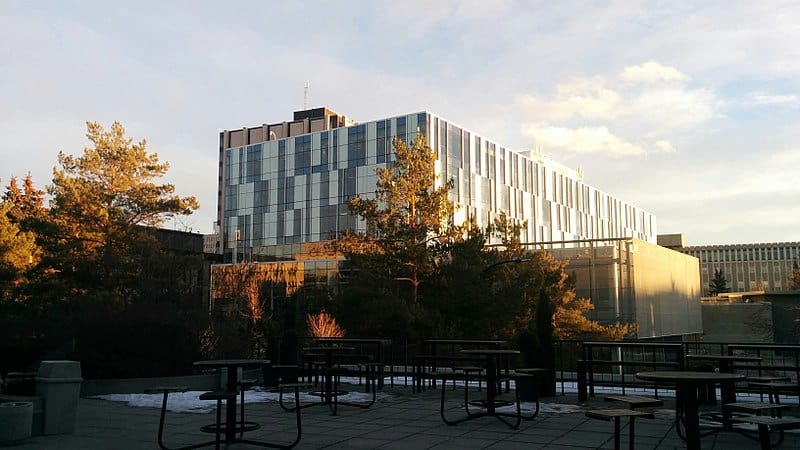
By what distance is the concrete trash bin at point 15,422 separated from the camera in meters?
8.23

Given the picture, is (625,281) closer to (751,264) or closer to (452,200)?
(452,200)

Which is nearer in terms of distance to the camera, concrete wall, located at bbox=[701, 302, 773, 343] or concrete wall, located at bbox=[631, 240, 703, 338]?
concrete wall, located at bbox=[631, 240, 703, 338]

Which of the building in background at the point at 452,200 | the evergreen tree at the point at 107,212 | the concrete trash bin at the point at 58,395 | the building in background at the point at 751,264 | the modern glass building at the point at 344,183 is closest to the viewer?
the concrete trash bin at the point at 58,395

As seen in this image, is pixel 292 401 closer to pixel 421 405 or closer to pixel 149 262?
pixel 421 405

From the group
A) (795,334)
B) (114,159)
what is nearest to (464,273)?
(114,159)

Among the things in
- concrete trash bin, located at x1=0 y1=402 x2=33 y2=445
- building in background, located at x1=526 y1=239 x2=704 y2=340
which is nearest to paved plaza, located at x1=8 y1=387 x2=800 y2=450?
concrete trash bin, located at x1=0 y1=402 x2=33 y2=445

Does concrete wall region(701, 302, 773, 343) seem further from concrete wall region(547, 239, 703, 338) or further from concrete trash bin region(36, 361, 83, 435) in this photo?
concrete trash bin region(36, 361, 83, 435)

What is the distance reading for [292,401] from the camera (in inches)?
508

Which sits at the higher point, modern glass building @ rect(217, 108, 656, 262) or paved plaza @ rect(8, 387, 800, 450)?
Answer: modern glass building @ rect(217, 108, 656, 262)

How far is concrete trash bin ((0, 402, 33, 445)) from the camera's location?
324 inches

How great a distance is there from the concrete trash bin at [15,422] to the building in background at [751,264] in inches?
6306

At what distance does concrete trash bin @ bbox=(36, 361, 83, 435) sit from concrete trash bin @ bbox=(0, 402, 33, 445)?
0.42m

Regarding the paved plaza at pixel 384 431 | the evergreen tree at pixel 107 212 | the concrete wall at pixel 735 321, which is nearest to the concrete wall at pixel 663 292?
the concrete wall at pixel 735 321

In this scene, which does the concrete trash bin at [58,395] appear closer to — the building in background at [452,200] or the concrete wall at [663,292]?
the building in background at [452,200]
